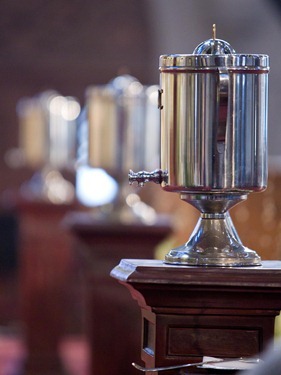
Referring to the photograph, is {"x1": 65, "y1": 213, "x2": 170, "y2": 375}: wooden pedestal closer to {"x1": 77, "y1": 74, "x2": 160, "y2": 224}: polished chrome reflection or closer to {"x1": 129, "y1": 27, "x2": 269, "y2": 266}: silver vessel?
{"x1": 77, "y1": 74, "x2": 160, "y2": 224}: polished chrome reflection

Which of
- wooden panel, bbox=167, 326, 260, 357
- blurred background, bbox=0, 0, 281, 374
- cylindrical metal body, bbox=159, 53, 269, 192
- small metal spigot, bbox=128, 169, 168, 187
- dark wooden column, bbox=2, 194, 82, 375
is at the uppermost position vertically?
blurred background, bbox=0, 0, 281, 374

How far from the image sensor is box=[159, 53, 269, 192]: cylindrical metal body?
200 cm

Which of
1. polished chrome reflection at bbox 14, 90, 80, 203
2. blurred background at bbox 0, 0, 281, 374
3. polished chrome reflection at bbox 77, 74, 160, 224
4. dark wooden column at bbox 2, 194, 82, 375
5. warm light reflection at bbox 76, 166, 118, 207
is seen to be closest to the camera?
polished chrome reflection at bbox 77, 74, 160, 224

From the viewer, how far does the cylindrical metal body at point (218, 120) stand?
6.56 ft

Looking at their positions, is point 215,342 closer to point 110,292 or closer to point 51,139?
point 110,292

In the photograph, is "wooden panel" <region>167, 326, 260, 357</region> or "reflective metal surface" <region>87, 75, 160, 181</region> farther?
"reflective metal surface" <region>87, 75, 160, 181</region>

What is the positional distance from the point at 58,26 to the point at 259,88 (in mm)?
10607

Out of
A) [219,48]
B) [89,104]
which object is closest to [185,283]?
[219,48]

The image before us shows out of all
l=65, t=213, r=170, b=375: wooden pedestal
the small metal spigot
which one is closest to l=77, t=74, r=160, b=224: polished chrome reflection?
l=65, t=213, r=170, b=375: wooden pedestal

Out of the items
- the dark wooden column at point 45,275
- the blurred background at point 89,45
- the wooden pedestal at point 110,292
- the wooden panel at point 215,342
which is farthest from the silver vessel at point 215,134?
the blurred background at point 89,45

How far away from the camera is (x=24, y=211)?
686cm

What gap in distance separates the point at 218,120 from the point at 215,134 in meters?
0.02

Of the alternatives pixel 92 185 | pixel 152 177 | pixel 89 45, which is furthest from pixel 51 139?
pixel 152 177

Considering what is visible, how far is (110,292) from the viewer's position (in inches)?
169
